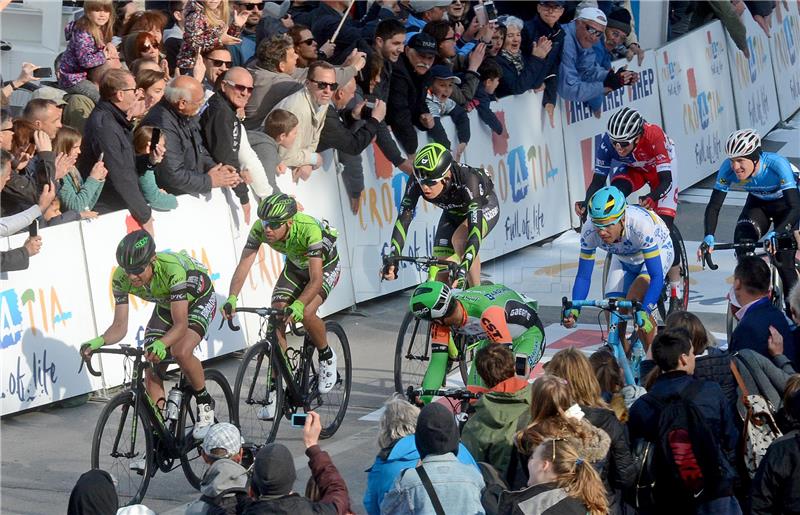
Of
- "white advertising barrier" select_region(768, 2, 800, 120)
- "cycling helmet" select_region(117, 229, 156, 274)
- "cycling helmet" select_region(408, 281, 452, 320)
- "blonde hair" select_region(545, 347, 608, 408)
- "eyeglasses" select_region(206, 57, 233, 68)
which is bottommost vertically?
"blonde hair" select_region(545, 347, 608, 408)

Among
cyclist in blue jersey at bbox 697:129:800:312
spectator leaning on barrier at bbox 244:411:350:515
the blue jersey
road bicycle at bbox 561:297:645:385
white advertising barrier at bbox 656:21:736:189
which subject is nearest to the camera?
spectator leaning on barrier at bbox 244:411:350:515

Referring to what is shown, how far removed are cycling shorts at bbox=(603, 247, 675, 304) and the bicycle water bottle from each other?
3.58m

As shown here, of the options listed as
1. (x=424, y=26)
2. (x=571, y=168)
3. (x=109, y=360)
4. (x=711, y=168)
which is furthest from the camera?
(x=711, y=168)

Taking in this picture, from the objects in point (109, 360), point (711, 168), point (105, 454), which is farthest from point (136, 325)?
point (711, 168)

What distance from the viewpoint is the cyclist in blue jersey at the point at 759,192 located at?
12.1m

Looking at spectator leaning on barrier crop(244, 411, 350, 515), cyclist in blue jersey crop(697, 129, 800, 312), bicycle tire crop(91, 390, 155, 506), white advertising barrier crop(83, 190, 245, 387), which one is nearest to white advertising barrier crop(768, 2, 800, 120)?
cyclist in blue jersey crop(697, 129, 800, 312)

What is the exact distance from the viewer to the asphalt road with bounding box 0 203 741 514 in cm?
882

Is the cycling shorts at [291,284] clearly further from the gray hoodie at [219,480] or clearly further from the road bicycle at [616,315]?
the gray hoodie at [219,480]

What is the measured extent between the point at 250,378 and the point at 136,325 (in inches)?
68.1

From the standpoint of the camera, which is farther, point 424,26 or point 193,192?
point 424,26

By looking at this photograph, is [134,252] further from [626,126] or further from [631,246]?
[626,126]

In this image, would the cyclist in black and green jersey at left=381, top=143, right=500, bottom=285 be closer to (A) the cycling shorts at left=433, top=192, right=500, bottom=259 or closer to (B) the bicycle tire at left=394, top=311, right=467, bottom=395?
(A) the cycling shorts at left=433, top=192, right=500, bottom=259

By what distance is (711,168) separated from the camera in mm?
20094

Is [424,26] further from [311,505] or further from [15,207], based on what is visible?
[311,505]
